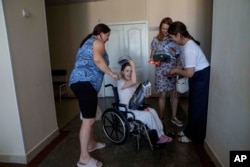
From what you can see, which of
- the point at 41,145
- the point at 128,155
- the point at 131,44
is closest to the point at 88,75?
the point at 128,155

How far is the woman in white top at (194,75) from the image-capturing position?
2068 mm

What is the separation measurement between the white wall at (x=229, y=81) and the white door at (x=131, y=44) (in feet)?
8.77

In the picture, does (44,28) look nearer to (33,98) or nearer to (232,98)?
(33,98)

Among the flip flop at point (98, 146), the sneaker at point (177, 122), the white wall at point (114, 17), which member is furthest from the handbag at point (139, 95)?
the white wall at point (114, 17)

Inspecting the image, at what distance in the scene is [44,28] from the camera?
8.07ft

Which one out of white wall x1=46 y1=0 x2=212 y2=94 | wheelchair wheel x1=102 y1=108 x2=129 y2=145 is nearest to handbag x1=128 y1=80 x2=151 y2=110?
wheelchair wheel x1=102 y1=108 x2=129 y2=145

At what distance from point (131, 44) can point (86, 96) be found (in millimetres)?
2970

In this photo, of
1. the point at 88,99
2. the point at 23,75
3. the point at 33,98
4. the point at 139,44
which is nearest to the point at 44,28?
the point at 23,75

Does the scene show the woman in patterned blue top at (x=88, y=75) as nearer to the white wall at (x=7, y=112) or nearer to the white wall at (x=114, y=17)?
the white wall at (x=7, y=112)

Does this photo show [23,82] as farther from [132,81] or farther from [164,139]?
[164,139]

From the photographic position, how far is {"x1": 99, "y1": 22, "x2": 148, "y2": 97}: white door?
4496 mm

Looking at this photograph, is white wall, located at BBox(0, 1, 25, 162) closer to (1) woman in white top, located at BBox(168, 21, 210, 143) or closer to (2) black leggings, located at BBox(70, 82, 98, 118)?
(2) black leggings, located at BBox(70, 82, 98, 118)

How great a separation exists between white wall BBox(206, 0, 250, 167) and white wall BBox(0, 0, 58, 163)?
1872 millimetres

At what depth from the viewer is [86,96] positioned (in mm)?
1853
